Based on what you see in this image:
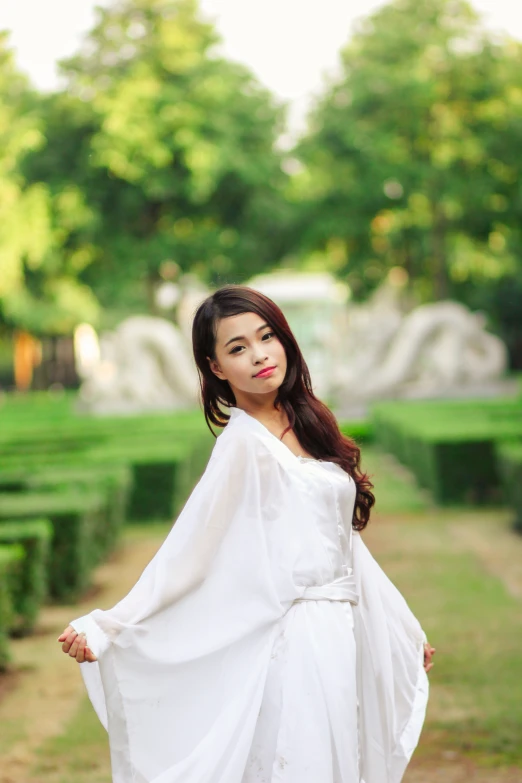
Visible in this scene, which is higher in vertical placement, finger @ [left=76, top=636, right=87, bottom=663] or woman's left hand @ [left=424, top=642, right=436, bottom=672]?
finger @ [left=76, top=636, right=87, bottom=663]

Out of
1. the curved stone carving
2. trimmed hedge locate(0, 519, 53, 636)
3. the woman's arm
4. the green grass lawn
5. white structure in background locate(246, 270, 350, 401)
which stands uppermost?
white structure in background locate(246, 270, 350, 401)

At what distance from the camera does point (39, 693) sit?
249 inches

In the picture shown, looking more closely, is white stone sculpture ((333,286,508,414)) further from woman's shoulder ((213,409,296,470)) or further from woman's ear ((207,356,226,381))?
woman's shoulder ((213,409,296,470))

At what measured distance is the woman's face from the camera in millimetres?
2900

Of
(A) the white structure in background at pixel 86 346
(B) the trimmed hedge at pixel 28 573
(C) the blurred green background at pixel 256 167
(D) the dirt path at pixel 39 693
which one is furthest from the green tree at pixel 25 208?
(B) the trimmed hedge at pixel 28 573

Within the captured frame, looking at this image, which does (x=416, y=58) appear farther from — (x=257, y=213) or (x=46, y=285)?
(x=46, y=285)

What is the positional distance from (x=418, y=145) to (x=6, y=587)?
1255 inches

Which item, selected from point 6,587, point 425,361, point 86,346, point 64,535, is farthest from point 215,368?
point 86,346

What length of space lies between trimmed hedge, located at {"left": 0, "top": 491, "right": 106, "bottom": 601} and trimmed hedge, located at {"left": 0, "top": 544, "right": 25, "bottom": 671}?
4.01ft

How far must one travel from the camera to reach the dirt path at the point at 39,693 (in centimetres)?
526

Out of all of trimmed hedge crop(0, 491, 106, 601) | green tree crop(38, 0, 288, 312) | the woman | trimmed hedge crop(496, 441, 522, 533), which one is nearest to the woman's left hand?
the woman

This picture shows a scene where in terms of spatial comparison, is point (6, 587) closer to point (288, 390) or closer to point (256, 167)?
point (288, 390)

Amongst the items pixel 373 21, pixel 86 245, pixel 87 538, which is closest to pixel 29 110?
pixel 86 245

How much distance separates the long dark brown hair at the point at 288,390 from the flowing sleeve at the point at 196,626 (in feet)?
0.81
